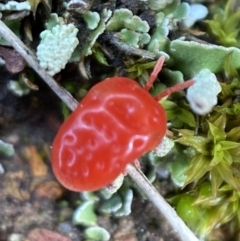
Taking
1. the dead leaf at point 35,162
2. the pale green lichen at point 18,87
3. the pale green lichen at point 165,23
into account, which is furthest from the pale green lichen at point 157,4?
the dead leaf at point 35,162

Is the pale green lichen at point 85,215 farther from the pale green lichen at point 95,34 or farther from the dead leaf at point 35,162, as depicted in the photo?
the pale green lichen at point 95,34

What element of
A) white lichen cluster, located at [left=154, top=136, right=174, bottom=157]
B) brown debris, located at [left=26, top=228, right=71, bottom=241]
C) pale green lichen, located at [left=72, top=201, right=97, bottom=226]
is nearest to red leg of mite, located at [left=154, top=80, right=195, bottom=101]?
white lichen cluster, located at [left=154, top=136, right=174, bottom=157]

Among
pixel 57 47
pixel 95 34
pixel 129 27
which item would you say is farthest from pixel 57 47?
pixel 129 27

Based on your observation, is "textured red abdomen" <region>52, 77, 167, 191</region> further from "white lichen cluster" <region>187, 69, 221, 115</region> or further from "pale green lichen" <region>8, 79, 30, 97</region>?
"pale green lichen" <region>8, 79, 30, 97</region>

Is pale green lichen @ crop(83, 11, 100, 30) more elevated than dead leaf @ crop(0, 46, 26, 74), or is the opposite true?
pale green lichen @ crop(83, 11, 100, 30)

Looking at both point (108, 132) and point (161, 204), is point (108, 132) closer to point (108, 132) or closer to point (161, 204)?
point (108, 132)

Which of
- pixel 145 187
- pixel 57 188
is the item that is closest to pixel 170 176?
pixel 145 187

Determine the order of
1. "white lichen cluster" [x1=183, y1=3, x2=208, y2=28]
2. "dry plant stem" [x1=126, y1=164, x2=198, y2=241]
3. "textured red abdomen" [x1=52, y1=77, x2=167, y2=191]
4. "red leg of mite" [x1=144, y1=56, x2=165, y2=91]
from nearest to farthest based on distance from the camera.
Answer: "textured red abdomen" [x1=52, y1=77, x2=167, y2=191]
"red leg of mite" [x1=144, y1=56, x2=165, y2=91]
"dry plant stem" [x1=126, y1=164, x2=198, y2=241]
"white lichen cluster" [x1=183, y1=3, x2=208, y2=28]

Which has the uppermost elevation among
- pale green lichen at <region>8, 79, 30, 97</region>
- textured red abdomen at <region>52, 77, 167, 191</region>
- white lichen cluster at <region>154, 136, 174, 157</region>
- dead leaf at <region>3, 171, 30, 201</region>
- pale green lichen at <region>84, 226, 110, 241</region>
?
textured red abdomen at <region>52, 77, 167, 191</region>
